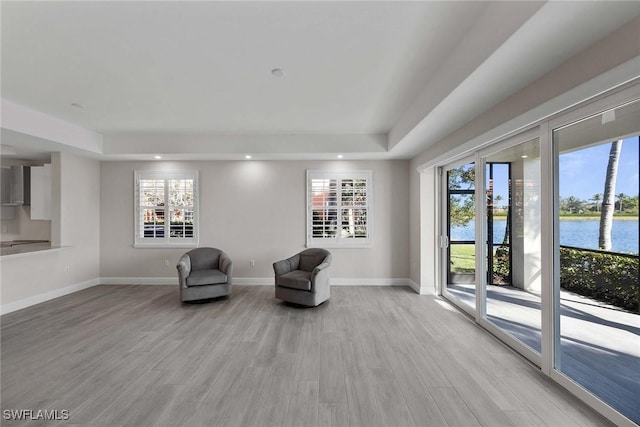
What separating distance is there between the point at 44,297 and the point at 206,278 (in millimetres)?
2803

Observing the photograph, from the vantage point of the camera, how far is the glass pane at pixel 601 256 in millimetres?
1815

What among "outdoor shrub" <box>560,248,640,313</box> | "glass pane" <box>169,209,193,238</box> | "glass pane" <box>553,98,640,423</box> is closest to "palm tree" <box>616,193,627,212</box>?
"glass pane" <box>553,98,640,423</box>

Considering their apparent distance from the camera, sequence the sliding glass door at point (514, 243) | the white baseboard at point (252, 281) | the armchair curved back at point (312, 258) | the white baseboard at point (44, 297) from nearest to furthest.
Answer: the sliding glass door at point (514, 243) → the white baseboard at point (44, 297) → the armchair curved back at point (312, 258) → the white baseboard at point (252, 281)

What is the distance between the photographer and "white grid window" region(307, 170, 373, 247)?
5.56 meters

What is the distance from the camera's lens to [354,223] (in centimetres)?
559

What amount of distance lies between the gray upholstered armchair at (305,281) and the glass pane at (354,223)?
985 mm

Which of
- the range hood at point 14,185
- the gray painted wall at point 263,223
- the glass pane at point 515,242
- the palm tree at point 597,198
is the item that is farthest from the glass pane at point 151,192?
the palm tree at point 597,198

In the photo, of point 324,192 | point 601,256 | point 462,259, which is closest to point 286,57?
point 601,256

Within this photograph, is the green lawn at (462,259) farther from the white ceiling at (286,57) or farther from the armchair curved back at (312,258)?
the armchair curved back at (312,258)

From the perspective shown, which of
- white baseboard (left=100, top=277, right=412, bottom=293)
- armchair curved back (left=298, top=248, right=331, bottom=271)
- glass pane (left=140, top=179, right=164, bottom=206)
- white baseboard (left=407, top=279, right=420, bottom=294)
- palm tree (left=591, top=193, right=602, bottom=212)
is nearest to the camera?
palm tree (left=591, top=193, right=602, bottom=212)

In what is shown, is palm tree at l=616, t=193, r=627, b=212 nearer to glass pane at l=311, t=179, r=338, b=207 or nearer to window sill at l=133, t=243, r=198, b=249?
glass pane at l=311, t=179, r=338, b=207

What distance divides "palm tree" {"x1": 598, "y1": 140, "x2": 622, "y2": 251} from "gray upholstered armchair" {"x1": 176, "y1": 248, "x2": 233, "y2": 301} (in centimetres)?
446

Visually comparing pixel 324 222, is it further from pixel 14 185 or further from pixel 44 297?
pixel 14 185


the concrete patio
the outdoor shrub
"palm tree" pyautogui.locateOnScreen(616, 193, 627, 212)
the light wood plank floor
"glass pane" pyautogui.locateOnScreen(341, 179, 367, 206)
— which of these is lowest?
the light wood plank floor
